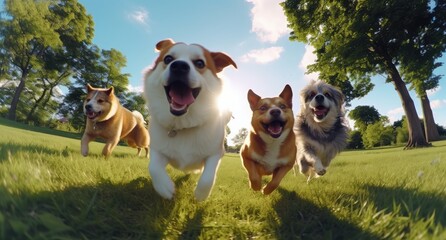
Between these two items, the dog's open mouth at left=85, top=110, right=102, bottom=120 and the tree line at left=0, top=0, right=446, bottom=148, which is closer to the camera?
the dog's open mouth at left=85, top=110, right=102, bottom=120

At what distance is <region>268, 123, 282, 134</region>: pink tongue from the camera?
13.4ft

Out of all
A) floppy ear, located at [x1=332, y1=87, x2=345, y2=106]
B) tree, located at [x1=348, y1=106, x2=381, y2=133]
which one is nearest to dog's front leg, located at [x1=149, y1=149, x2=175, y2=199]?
floppy ear, located at [x1=332, y1=87, x2=345, y2=106]

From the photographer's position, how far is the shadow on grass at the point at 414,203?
228cm

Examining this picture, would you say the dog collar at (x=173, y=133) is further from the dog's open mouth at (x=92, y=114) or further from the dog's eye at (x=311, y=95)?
the dog's eye at (x=311, y=95)

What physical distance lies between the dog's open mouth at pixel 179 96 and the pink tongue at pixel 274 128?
1354 millimetres

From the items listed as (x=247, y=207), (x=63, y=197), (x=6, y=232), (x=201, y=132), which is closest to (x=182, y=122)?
(x=201, y=132)

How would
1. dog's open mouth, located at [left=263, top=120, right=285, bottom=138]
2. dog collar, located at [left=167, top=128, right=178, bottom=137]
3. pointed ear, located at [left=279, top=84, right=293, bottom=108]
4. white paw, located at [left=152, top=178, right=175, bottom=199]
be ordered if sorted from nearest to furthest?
white paw, located at [left=152, top=178, right=175, bottom=199] < dog collar, located at [left=167, top=128, right=178, bottom=137] < dog's open mouth, located at [left=263, top=120, right=285, bottom=138] < pointed ear, located at [left=279, top=84, right=293, bottom=108]

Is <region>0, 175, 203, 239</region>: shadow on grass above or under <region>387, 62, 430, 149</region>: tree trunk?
under

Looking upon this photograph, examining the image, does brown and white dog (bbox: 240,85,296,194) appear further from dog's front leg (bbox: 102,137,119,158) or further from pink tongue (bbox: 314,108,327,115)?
dog's front leg (bbox: 102,137,119,158)

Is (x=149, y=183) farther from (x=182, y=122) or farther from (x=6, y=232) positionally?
(x=6, y=232)

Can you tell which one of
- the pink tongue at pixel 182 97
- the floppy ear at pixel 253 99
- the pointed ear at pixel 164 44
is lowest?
the pink tongue at pixel 182 97

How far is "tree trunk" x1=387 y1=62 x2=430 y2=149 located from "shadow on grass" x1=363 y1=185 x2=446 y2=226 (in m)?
17.5

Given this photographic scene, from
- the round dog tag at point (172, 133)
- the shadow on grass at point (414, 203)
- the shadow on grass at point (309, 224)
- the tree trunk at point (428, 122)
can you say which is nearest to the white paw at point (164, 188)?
the round dog tag at point (172, 133)

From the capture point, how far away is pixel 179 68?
3.07m
